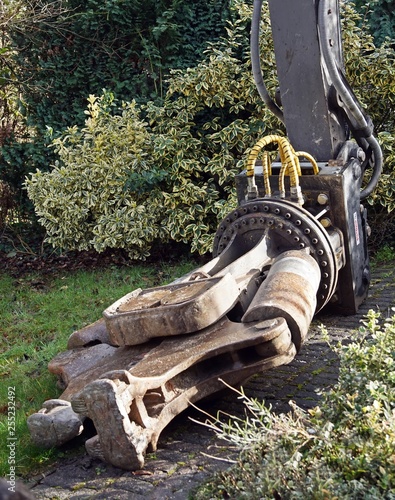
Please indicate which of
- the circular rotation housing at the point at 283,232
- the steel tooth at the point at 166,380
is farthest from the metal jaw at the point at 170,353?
the circular rotation housing at the point at 283,232

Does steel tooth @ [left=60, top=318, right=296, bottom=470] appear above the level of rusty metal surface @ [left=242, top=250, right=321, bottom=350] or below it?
below

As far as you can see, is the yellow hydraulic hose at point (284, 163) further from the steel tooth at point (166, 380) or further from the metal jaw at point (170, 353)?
the steel tooth at point (166, 380)

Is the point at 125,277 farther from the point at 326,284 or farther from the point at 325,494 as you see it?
the point at 325,494

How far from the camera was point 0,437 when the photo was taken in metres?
4.02

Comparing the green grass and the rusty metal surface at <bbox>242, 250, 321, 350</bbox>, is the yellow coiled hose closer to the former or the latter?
the rusty metal surface at <bbox>242, 250, 321, 350</bbox>

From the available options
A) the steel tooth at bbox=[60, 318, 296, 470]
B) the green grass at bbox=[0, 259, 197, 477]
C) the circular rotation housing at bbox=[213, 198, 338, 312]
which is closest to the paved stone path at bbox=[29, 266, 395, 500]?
the steel tooth at bbox=[60, 318, 296, 470]

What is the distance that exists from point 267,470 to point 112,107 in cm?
678

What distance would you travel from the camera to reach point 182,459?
11.7 ft

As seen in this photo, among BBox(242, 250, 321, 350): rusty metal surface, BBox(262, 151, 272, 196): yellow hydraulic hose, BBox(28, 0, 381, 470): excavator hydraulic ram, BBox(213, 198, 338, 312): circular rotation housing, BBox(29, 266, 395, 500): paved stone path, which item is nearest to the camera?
BBox(29, 266, 395, 500): paved stone path

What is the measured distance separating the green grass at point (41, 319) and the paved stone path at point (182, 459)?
0.28 metres

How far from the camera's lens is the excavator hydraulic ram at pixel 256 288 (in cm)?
358

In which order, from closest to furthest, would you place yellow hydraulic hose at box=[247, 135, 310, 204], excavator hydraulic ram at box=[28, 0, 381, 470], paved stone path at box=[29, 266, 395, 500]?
paved stone path at box=[29, 266, 395, 500]
excavator hydraulic ram at box=[28, 0, 381, 470]
yellow hydraulic hose at box=[247, 135, 310, 204]

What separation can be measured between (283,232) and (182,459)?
180 centimetres

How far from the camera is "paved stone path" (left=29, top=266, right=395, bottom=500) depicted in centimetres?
330
